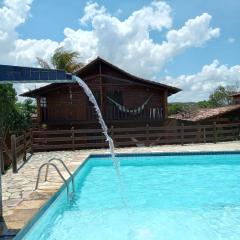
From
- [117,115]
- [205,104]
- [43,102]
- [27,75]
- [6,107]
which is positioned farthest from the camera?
[205,104]

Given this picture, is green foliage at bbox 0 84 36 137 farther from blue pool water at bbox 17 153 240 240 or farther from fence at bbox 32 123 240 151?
blue pool water at bbox 17 153 240 240

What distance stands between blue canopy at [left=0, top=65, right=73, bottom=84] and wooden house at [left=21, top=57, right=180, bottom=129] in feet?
55.3

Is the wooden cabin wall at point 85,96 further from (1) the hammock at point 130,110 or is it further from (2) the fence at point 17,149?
(2) the fence at point 17,149

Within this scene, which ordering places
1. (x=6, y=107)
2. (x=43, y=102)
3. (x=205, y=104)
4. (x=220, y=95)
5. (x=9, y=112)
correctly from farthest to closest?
(x=205, y=104), (x=220, y=95), (x=43, y=102), (x=9, y=112), (x=6, y=107)

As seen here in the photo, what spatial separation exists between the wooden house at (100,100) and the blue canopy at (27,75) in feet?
55.3

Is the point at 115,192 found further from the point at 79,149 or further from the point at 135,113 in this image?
the point at 135,113

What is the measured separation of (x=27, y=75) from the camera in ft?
20.1

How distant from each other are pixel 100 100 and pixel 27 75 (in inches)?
683

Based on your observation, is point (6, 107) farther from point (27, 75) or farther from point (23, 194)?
point (27, 75)

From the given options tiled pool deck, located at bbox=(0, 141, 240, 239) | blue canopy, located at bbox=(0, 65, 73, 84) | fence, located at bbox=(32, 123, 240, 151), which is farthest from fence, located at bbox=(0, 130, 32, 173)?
blue canopy, located at bbox=(0, 65, 73, 84)

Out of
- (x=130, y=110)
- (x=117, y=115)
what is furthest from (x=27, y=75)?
(x=130, y=110)

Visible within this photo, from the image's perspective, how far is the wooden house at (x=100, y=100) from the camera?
23.5 m

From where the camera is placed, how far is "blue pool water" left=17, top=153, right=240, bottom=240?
6.95 meters

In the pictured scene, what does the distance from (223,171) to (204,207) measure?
5328 mm
